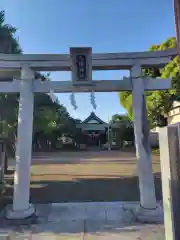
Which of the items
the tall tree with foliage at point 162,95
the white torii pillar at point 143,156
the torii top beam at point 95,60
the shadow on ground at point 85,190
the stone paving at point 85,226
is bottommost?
the stone paving at point 85,226

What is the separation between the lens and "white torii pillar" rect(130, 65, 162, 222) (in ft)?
17.4

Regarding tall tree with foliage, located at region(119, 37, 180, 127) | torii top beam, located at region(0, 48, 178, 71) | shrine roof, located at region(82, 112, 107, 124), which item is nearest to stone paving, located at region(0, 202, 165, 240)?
torii top beam, located at region(0, 48, 178, 71)

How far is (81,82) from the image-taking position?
5.73 metres

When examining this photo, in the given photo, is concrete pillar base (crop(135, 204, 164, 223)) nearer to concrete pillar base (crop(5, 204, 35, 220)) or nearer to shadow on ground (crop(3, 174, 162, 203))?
shadow on ground (crop(3, 174, 162, 203))

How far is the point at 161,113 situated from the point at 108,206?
14.4 meters

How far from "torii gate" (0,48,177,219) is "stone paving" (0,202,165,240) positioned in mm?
1039

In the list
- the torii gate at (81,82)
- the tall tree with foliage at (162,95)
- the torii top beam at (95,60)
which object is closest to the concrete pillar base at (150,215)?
the torii gate at (81,82)

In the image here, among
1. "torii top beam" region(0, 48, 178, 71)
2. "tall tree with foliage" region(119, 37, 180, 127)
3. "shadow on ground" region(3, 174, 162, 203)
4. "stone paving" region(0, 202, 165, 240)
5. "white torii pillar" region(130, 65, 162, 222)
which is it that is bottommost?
"stone paving" region(0, 202, 165, 240)

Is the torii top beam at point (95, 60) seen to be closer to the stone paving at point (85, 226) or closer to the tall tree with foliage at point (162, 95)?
the stone paving at point (85, 226)

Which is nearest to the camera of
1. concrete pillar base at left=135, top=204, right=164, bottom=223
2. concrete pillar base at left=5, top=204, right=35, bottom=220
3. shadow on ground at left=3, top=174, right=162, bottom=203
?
concrete pillar base at left=135, top=204, right=164, bottom=223

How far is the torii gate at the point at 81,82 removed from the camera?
563 centimetres

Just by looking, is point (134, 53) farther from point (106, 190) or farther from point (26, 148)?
point (106, 190)

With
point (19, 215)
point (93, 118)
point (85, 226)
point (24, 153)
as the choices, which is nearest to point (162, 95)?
point (24, 153)

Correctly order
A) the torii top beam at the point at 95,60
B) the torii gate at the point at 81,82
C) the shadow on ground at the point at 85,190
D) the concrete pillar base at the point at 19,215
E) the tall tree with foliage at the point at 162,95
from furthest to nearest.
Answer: the tall tree with foliage at the point at 162,95, the shadow on ground at the point at 85,190, the torii top beam at the point at 95,60, the torii gate at the point at 81,82, the concrete pillar base at the point at 19,215
